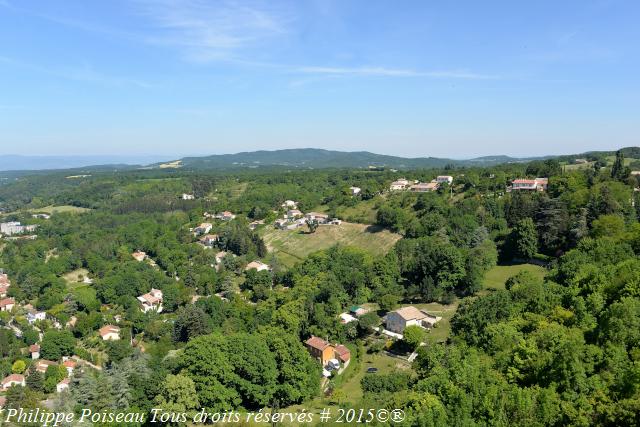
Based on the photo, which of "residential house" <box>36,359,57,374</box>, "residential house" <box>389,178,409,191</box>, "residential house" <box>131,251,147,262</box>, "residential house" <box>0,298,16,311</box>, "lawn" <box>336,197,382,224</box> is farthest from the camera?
"residential house" <box>389,178,409,191</box>

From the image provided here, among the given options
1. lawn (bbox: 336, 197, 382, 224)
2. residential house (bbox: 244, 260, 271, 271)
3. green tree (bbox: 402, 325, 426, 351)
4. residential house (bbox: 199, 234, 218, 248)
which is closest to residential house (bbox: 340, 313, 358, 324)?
green tree (bbox: 402, 325, 426, 351)

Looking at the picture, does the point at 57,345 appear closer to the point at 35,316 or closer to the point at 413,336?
the point at 35,316

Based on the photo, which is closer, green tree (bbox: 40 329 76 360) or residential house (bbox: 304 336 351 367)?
residential house (bbox: 304 336 351 367)

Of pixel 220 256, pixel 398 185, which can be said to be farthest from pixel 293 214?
pixel 220 256

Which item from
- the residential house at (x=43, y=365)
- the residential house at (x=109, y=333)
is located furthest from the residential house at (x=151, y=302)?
the residential house at (x=43, y=365)

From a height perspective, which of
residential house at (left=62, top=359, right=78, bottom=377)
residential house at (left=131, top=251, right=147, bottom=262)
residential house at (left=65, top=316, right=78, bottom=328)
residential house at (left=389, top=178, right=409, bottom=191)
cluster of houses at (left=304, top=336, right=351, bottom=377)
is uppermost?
residential house at (left=389, top=178, right=409, bottom=191)

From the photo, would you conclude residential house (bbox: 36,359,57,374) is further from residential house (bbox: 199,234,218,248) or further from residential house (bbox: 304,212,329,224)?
residential house (bbox: 304,212,329,224)

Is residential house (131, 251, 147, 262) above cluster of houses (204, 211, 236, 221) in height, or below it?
below

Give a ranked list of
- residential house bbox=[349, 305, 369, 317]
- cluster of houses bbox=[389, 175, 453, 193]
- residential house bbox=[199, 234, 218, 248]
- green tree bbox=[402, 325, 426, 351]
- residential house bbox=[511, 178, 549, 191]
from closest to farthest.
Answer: green tree bbox=[402, 325, 426, 351]
residential house bbox=[349, 305, 369, 317]
residential house bbox=[511, 178, 549, 191]
residential house bbox=[199, 234, 218, 248]
cluster of houses bbox=[389, 175, 453, 193]
